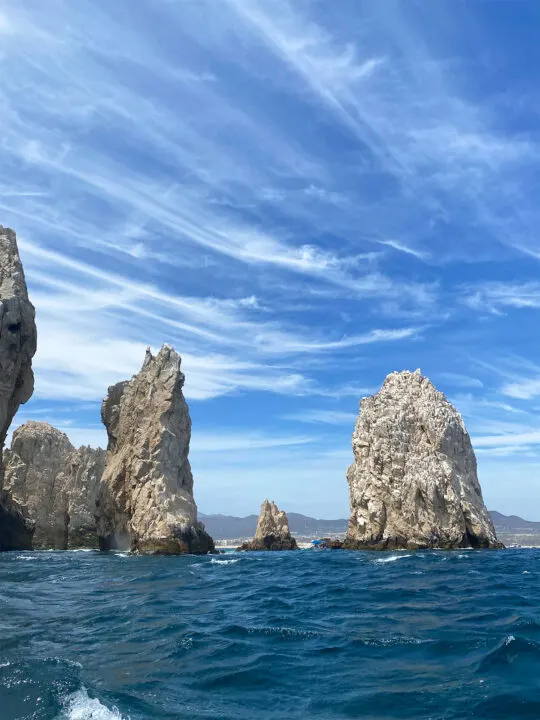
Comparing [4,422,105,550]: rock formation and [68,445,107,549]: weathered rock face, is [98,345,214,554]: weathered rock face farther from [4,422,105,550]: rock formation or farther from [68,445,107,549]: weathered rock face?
[4,422,105,550]: rock formation

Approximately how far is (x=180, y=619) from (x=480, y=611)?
9.66m

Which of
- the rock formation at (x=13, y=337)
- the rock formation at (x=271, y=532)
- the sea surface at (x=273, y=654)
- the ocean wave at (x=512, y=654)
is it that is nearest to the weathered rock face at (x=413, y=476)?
the rock formation at (x=271, y=532)

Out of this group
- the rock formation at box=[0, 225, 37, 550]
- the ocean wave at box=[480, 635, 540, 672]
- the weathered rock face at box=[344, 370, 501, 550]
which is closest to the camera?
the ocean wave at box=[480, 635, 540, 672]

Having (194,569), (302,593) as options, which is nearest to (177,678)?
(302,593)

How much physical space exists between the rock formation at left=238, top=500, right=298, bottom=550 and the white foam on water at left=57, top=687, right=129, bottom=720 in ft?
275

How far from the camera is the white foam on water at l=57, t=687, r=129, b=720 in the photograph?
29.0 ft

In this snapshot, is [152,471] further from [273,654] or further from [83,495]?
[273,654]

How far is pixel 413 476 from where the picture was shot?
6981 cm

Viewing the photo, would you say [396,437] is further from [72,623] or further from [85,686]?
[85,686]

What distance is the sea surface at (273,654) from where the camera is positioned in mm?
9430

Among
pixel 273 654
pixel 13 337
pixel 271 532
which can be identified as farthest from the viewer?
pixel 271 532

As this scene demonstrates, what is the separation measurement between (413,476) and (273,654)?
60.0 meters

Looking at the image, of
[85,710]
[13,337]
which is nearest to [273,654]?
[85,710]

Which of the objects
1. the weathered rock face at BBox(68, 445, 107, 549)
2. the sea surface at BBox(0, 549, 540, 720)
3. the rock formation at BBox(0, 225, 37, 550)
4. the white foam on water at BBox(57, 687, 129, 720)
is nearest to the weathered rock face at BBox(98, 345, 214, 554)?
the rock formation at BBox(0, 225, 37, 550)
